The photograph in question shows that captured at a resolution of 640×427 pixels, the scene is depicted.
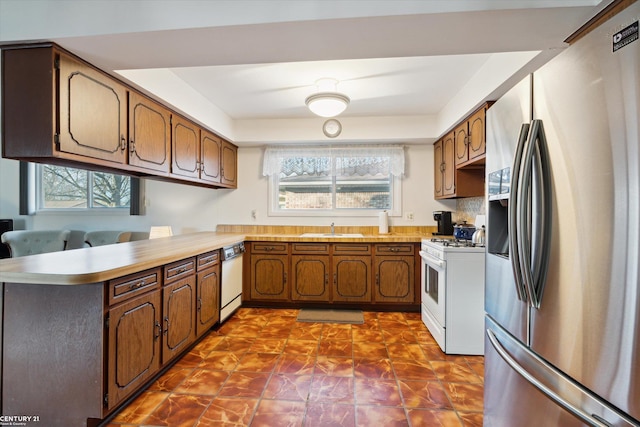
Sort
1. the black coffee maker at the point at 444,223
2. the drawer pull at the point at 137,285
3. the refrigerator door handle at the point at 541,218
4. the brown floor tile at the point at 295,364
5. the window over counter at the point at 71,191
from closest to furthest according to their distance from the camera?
1. the refrigerator door handle at the point at 541,218
2. the drawer pull at the point at 137,285
3. the brown floor tile at the point at 295,364
4. the black coffee maker at the point at 444,223
5. the window over counter at the point at 71,191

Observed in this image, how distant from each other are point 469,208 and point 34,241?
5544 mm

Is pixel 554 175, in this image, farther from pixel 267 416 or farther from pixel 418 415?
pixel 267 416

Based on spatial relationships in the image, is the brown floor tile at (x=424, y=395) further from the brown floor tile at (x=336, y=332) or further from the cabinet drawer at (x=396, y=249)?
the cabinet drawer at (x=396, y=249)

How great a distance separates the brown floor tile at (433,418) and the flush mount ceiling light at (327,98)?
7.81 ft

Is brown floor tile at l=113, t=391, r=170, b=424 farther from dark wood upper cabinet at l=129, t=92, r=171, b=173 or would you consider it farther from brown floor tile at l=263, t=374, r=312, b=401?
dark wood upper cabinet at l=129, t=92, r=171, b=173

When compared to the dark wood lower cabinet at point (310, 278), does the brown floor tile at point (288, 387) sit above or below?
below

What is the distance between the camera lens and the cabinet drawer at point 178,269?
2031 millimetres

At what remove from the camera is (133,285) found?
1698mm

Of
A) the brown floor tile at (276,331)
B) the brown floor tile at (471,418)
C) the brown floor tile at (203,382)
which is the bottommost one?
the brown floor tile at (471,418)

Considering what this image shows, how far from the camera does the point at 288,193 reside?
13.4 feet

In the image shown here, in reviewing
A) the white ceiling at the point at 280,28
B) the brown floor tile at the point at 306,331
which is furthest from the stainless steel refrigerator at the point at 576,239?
the brown floor tile at the point at 306,331

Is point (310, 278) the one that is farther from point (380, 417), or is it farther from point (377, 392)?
point (380, 417)

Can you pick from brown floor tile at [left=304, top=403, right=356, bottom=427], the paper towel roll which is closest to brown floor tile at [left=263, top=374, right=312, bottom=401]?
brown floor tile at [left=304, top=403, right=356, bottom=427]

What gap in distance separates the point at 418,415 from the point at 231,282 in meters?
2.15
